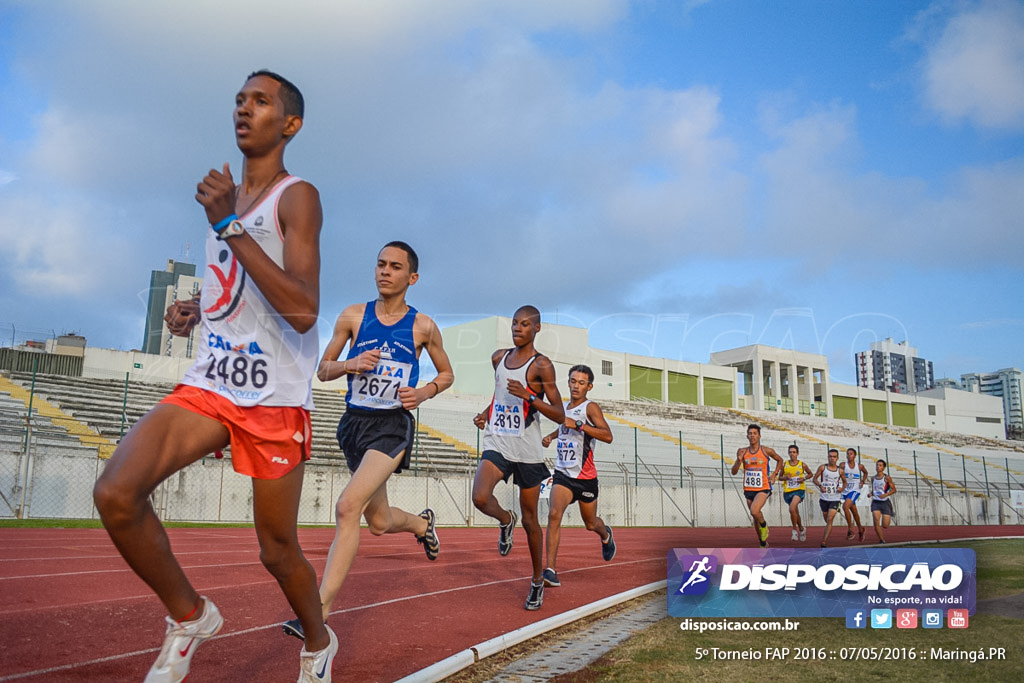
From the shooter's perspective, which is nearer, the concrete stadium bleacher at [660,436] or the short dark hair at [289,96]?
the short dark hair at [289,96]

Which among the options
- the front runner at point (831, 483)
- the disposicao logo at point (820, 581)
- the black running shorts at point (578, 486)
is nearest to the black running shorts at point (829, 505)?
the front runner at point (831, 483)

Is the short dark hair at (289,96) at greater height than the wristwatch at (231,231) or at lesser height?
greater

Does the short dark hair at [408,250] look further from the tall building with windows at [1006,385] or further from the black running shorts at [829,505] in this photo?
the tall building with windows at [1006,385]

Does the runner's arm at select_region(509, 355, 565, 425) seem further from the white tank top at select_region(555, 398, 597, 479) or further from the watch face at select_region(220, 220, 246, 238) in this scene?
the watch face at select_region(220, 220, 246, 238)

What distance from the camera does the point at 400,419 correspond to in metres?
4.57

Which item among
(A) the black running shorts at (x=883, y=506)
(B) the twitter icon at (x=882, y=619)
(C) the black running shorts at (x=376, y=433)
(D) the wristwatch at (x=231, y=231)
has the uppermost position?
(D) the wristwatch at (x=231, y=231)

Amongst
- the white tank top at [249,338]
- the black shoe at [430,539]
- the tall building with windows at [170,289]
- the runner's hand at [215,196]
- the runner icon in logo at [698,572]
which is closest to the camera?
the runner's hand at [215,196]

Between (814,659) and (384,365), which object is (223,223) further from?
(814,659)

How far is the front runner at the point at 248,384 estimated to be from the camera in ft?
8.43

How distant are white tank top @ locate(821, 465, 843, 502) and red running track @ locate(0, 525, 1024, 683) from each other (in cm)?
649

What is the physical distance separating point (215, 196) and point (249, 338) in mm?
530

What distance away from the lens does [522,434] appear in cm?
656

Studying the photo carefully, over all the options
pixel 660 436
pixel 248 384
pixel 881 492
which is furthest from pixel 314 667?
pixel 660 436

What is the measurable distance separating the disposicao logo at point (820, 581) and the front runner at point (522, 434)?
1.43m
